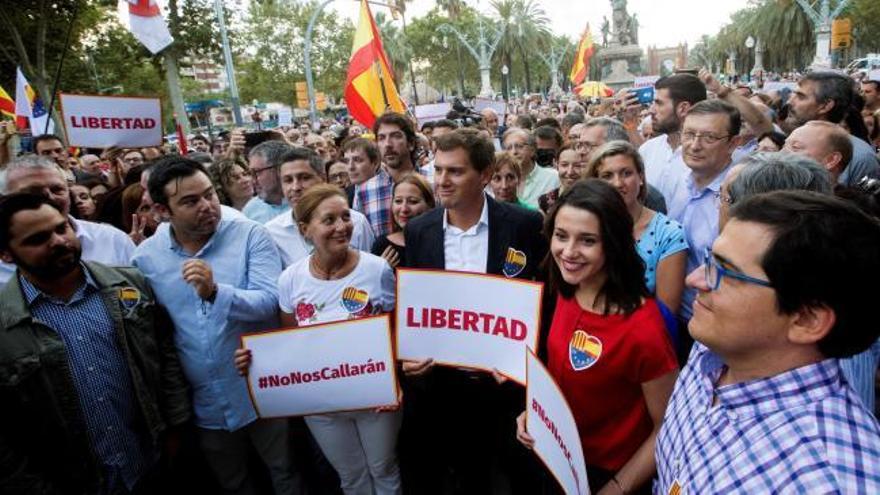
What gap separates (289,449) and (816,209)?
295cm

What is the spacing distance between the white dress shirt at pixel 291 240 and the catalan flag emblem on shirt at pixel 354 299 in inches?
31.0

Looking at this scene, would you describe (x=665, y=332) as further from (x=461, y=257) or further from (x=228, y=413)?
(x=228, y=413)

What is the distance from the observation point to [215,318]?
2.71 metres

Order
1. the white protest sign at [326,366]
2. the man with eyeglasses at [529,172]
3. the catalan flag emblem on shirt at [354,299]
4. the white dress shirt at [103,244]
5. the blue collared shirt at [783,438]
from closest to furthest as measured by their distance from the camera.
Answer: the blue collared shirt at [783,438] → the white protest sign at [326,366] → the catalan flag emblem on shirt at [354,299] → the white dress shirt at [103,244] → the man with eyeglasses at [529,172]

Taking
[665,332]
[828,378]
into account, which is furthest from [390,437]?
[828,378]

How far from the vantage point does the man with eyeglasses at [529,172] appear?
16.8 ft

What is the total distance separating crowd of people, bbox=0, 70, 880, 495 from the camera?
1215mm

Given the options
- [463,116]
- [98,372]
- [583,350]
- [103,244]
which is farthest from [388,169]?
[463,116]

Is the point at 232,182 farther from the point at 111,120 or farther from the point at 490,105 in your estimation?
the point at 490,105

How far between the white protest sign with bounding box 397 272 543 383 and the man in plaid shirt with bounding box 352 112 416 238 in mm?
2056

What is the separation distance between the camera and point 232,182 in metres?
4.84

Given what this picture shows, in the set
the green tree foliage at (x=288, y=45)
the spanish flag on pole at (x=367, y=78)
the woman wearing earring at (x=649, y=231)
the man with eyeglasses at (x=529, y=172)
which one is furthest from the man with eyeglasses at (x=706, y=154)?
the green tree foliage at (x=288, y=45)

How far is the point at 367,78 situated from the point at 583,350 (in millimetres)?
6307

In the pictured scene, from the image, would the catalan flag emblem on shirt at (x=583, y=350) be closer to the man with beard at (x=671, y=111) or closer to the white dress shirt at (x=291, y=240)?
the white dress shirt at (x=291, y=240)
